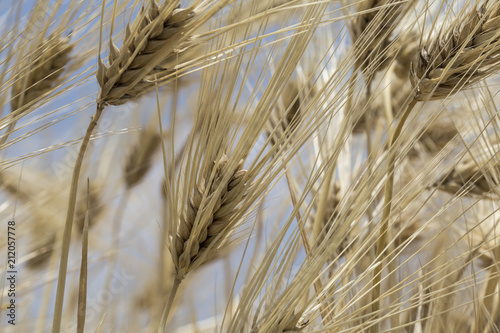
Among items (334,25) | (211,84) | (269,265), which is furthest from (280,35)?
(334,25)

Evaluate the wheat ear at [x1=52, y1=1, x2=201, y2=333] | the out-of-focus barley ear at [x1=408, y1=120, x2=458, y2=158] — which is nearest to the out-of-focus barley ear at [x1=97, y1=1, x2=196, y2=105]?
the wheat ear at [x1=52, y1=1, x2=201, y2=333]

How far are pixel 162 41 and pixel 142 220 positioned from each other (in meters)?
0.74

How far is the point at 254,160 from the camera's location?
18.3 inches

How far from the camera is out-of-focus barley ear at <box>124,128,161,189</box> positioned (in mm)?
1088

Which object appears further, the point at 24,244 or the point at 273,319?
the point at 24,244

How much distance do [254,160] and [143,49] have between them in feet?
0.42

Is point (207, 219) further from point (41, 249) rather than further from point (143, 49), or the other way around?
point (41, 249)

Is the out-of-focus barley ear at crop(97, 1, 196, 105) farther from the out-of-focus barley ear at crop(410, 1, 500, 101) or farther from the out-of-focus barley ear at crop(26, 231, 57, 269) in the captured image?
the out-of-focus barley ear at crop(26, 231, 57, 269)

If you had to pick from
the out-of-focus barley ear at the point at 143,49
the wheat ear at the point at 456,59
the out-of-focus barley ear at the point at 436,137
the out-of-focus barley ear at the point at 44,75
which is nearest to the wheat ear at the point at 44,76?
the out-of-focus barley ear at the point at 44,75

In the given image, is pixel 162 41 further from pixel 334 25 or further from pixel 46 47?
pixel 334 25

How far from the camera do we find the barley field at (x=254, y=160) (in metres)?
0.45

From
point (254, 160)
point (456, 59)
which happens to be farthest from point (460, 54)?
point (254, 160)

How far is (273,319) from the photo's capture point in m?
0.44

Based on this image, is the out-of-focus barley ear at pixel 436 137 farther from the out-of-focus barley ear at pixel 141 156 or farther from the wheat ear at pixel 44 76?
the wheat ear at pixel 44 76
